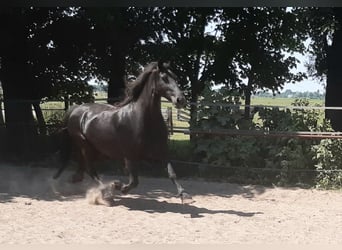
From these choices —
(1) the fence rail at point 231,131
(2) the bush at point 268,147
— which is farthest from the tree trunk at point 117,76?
(2) the bush at point 268,147

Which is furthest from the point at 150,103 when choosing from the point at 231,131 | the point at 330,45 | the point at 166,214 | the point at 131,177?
Answer: the point at 330,45

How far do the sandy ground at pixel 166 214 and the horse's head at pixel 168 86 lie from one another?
4.58 ft

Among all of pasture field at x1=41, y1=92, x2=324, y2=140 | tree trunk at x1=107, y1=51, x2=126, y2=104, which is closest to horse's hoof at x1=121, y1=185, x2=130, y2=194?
pasture field at x1=41, y1=92, x2=324, y2=140

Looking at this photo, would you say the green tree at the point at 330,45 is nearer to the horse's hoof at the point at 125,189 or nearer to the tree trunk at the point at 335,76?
the tree trunk at the point at 335,76

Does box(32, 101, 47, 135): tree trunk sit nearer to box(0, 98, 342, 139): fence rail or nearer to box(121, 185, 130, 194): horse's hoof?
box(0, 98, 342, 139): fence rail

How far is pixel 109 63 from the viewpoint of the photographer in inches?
410

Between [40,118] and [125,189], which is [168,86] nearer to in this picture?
[125,189]

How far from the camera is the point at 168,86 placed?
19.3ft

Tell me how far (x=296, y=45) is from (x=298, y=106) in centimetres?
279

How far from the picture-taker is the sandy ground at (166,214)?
193 inches

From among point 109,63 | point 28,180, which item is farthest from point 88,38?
point 28,180

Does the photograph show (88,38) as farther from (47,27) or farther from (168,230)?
(168,230)

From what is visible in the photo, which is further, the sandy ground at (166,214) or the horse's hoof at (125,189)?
the horse's hoof at (125,189)

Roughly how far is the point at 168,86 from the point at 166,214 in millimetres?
1553
